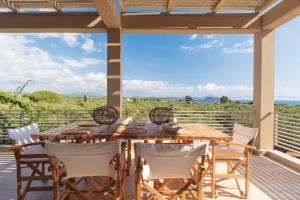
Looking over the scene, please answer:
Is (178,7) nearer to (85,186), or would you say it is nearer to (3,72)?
(85,186)

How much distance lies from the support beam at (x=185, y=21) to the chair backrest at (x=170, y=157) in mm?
3828

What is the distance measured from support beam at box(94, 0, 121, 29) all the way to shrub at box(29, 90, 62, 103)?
22.7ft

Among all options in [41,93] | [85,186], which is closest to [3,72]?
[41,93]

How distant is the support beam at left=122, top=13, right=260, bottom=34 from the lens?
17.3 ft

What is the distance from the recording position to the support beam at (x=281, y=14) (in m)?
4.11

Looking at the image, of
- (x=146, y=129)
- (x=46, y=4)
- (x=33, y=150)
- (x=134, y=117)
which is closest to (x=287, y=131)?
(x=134, y=117)

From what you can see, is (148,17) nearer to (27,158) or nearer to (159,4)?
(159,4)

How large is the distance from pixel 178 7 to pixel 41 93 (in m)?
8.47

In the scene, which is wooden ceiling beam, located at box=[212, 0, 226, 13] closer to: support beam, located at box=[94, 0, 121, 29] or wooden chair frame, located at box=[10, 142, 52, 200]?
support beam, located at box=[94, 0, 121, 29]

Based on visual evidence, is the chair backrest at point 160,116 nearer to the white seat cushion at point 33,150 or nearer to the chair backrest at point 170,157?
the chair backrest at point 170,157

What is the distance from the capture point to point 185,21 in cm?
531

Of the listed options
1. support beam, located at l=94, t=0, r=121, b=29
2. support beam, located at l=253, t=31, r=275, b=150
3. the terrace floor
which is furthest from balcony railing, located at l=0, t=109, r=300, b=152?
support beam, located at l=94, t=0, r=121, b=29

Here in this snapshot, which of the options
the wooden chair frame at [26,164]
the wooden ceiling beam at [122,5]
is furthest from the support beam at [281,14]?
the wooden chair frame at [26,164]

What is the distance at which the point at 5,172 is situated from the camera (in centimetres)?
384
